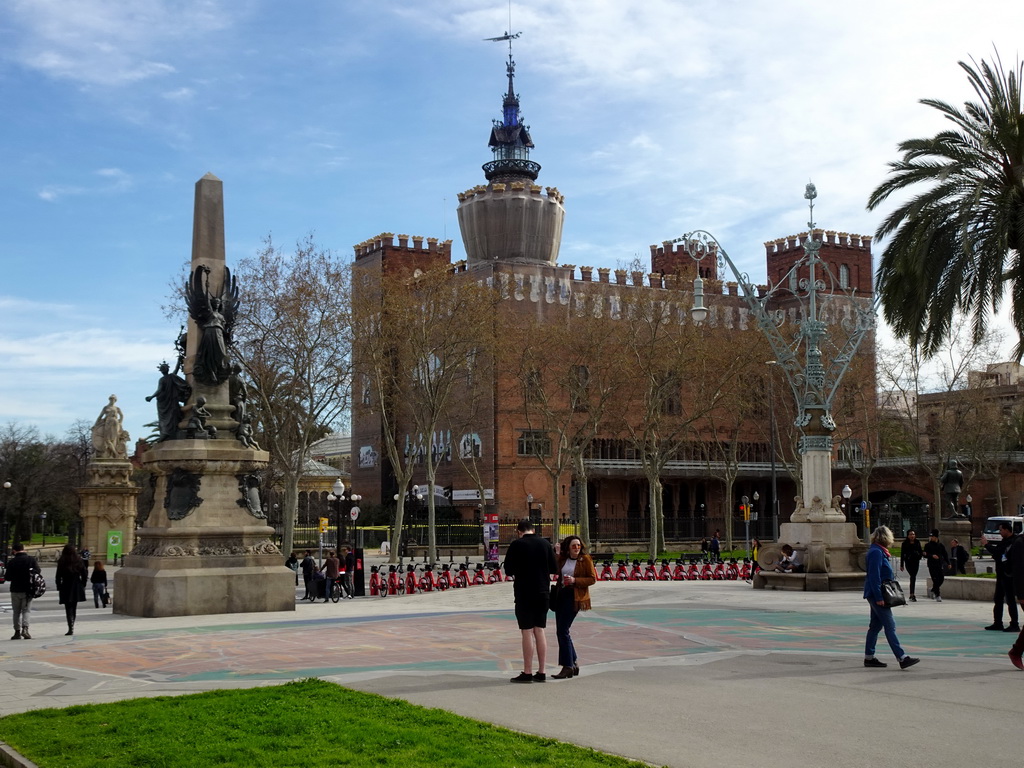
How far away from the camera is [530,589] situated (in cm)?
1012

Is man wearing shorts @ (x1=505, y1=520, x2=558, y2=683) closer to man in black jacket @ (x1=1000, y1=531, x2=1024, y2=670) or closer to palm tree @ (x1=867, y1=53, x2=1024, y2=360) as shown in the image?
man in black jacket @ (x1=1000, y1=531, x2=1024, y2=670)

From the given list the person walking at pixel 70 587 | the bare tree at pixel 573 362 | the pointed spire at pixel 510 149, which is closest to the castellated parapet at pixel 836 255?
the pointed spire at pixel 510 149

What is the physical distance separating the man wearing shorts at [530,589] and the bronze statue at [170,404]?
1181cm

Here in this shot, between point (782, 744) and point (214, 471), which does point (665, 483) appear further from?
point (782, 744)

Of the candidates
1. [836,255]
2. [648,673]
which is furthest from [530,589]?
[836,255]

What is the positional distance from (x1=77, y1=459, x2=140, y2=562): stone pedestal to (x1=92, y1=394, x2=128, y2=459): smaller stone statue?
23.3 inches

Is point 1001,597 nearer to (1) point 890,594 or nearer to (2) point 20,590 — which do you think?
(1) point 890,594

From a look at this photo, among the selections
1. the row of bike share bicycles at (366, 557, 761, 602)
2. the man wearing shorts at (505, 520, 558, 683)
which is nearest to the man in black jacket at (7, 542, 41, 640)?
the man wearing shorts at (505, 520, 558, 683)

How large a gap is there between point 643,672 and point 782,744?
3705 millimetres

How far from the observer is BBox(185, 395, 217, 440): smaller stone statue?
19938 mm

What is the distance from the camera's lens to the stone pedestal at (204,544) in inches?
746

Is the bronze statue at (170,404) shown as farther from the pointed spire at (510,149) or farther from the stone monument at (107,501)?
the pointed spire at (510,149)

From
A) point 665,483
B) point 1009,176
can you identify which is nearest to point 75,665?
point 1009,176

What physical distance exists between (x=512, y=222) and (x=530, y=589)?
62.1 metres
